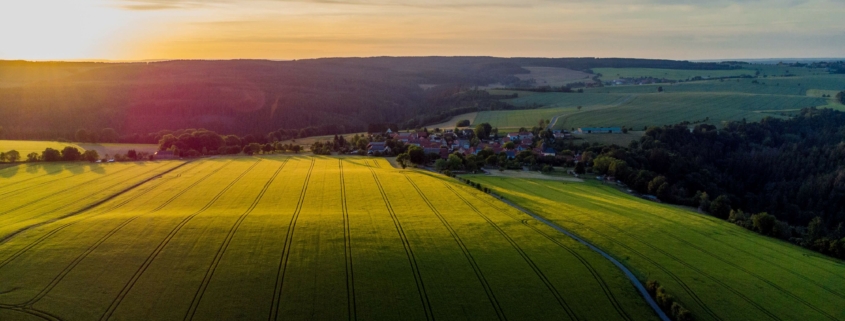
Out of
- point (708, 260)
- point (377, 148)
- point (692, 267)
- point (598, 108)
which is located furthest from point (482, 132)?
point (692, 267)

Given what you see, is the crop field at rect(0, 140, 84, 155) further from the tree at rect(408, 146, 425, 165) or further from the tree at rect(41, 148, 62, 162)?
the tree at rect(408, 146, 425, 165)

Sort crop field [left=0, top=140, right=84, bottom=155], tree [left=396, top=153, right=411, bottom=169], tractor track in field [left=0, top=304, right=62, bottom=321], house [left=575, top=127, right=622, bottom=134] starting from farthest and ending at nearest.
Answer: house [left=575, top=127, right=622, bottom=134] < crop field [left=0, top=140, right=84, bottom=155] < tree [left=396, top=153, right=411, bottom=169] < tractor track in field [left=0, top=304, right=62, bottom=321]

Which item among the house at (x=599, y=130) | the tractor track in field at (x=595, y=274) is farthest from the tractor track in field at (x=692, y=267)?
the house at (x=599, y=130)

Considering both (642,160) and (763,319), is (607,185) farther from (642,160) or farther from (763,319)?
(763,319)

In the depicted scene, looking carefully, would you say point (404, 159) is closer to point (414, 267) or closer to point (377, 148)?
point (377, 148)

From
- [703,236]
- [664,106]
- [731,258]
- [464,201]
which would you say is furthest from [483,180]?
[664,106]

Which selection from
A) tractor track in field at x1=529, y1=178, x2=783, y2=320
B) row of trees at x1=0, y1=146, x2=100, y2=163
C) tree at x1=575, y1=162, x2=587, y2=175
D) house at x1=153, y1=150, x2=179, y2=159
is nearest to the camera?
tractor track in field at x1=529, y1=178, x2=783, y2=320

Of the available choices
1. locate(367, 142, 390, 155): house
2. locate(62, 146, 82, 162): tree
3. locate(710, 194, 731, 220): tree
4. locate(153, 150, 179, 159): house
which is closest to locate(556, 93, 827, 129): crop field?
locate(367, 142, 390, 155): house

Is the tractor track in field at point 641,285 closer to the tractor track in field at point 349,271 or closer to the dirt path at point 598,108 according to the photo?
the tractor track in field at point 349,271
